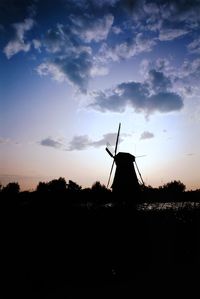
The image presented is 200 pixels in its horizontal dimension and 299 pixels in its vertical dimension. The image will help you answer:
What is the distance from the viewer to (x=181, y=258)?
1374 cm

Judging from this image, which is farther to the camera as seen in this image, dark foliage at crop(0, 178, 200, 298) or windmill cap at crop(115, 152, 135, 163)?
windmill cap at crop(115, 152, 135, 163)

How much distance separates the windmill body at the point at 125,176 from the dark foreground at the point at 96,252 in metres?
13.5

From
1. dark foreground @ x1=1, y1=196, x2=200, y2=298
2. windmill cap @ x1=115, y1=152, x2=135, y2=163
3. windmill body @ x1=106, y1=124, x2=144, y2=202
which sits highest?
windmill cap @ x1=115, y1=152, x2=135, y2=163

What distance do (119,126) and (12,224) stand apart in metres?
32.6

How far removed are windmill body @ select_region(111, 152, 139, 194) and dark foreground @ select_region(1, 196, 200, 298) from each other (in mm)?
13470

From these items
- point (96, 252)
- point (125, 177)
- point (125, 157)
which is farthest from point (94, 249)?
point (125, 157)

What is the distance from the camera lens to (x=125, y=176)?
3306 cm

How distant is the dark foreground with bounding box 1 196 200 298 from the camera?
34.3 feet

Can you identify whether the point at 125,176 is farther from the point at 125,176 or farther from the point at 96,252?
the point at 96,252

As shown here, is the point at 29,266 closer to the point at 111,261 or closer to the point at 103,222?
the point at 111,261

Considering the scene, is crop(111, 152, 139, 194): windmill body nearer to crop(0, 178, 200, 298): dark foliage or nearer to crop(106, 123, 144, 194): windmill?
crop(106, 123, 144, 194): windmill

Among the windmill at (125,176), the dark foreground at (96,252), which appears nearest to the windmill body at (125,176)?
the windmill at (125,176)

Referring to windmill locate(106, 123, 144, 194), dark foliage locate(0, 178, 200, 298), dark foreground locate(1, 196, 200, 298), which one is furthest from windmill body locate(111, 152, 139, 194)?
dark foreground locate(1, 196, 200, 298)

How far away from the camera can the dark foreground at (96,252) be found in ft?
34.3
